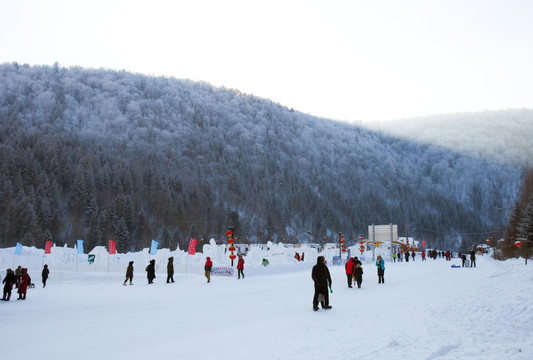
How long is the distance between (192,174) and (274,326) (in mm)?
124035

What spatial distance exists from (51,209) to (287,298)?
7609 cm

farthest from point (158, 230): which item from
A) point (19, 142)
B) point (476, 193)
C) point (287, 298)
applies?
point (476, 193)

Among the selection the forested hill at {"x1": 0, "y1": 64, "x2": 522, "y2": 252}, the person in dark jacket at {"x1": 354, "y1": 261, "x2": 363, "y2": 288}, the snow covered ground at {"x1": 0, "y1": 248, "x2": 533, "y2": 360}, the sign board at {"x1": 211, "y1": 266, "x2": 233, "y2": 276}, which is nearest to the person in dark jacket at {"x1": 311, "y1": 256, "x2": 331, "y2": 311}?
the snow covered ground at {"x1": 0, "y1": 248, "x2": 533, "y2": 360}

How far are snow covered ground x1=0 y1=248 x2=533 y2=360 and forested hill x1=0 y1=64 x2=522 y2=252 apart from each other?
5933cm

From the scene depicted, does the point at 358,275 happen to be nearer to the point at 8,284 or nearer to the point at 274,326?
the point at 274,326

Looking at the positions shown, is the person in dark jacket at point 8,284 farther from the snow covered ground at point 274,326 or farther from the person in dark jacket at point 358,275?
the person in dark jacket at point 358,275

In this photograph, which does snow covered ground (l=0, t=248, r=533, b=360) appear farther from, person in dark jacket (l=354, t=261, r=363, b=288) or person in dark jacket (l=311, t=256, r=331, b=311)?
person in dark jacket (l=354, t=261, r=363, b=288)

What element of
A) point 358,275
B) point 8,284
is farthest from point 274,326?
point 8,284

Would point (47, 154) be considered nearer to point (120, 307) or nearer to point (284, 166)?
point (284, 166)

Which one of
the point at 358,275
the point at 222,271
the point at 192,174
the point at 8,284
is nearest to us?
the point at 8,284

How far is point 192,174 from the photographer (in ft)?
431

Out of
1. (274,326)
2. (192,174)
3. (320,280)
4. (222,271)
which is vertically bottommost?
(222,271)

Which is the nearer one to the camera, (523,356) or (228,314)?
(523,356)

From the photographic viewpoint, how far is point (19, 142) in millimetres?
105938
